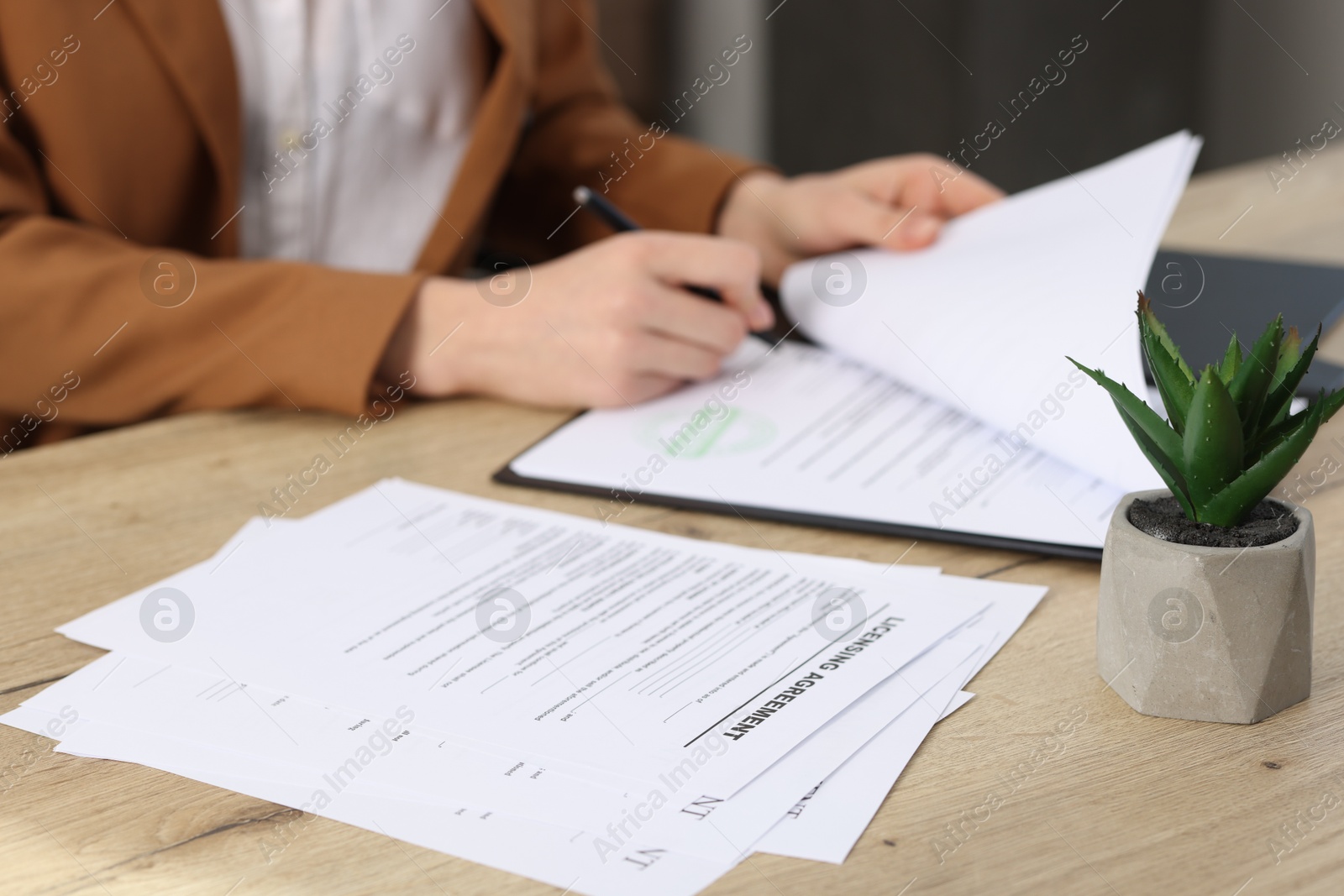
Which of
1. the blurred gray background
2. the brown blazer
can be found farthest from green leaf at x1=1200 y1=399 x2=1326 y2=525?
the blurred gray background

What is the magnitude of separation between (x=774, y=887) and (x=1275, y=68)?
3053 mm

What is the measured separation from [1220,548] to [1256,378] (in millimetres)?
70

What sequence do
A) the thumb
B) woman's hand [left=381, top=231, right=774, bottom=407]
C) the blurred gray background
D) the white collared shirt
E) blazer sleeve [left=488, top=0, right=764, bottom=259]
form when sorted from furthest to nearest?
the blurred gray background < blazer sleeve [left=488, top=0, right=764, bottom=259] < the white collared shirt < the thumb < woman's hand [left=381, top=231, right=774, bottom=407]

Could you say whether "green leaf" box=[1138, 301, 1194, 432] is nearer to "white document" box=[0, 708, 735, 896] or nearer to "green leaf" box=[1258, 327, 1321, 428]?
"green leaf" box=[1258, 327, 1321, 428]

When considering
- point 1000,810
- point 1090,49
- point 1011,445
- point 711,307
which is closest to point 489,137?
point 711,307

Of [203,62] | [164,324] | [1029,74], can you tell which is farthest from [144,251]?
[1029,74]

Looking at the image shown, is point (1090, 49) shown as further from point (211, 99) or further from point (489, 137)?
point (211, 99)

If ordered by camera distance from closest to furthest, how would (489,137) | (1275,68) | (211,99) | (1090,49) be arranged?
(211,99) < (489,137) < (1090,49) < (1275,68)

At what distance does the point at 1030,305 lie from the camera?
80 centimetres

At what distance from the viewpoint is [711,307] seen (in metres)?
0.89

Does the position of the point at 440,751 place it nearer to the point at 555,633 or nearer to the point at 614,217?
the point at 555,633

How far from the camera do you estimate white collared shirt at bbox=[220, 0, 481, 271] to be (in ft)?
3.56

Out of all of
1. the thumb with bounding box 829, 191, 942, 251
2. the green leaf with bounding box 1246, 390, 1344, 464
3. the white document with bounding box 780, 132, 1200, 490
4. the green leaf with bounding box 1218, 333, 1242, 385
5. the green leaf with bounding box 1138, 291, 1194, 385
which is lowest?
the green leaf with bounding box 1246, 390, 1344, 464

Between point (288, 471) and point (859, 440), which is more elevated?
point (288, 471)
